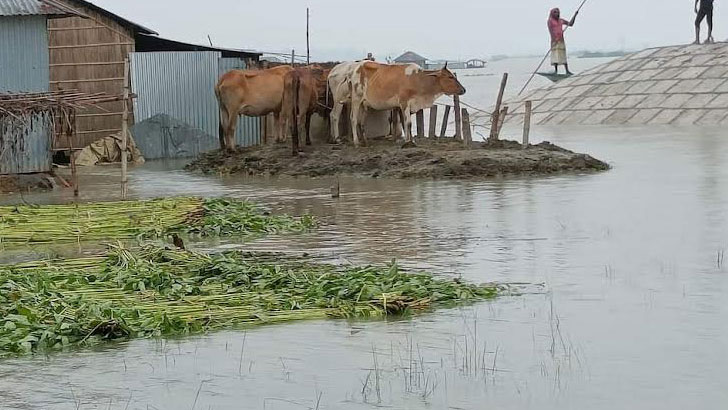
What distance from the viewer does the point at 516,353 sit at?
8.23 metres

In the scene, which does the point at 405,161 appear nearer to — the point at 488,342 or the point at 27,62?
the point at 27,62

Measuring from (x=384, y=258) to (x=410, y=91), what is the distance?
11.0 m

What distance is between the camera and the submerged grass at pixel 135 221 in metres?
13.0

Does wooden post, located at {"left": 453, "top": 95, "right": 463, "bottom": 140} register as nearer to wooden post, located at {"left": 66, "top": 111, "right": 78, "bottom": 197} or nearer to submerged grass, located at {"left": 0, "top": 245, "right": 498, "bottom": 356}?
wooden post, located at {"left": 66, "top": 111, "right": 78, "bottom": 197}

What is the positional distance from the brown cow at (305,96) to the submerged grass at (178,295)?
37.5 feet

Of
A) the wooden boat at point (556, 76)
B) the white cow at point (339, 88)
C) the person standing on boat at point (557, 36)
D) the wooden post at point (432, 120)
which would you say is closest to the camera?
the white cow at point (339, 88)

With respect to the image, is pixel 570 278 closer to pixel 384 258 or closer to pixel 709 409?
pixel 384 258

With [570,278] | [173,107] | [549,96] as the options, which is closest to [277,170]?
[173,107]

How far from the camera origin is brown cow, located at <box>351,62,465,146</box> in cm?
2267

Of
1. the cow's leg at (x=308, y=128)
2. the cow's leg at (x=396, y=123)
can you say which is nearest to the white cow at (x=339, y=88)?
the cow's leg at (x=308, y=128)

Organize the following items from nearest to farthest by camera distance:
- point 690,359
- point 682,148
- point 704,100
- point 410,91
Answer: point 690,359 < point 410,91 < point 682,148 < point 704,100

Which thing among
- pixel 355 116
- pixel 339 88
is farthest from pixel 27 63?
pixel 355 116

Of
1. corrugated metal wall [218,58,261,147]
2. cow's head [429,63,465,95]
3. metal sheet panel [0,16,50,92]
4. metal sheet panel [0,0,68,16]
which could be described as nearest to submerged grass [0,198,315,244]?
→ metal sheet panel [0,0,68,16]

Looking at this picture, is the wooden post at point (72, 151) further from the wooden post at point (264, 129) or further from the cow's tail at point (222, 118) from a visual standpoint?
the wooden post at point (264, 129)
